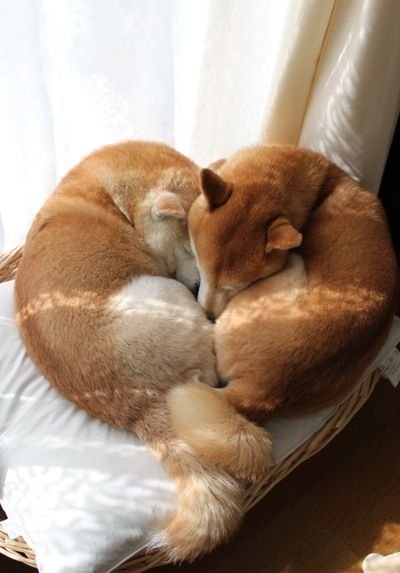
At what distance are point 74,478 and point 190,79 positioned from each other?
3.41 feet

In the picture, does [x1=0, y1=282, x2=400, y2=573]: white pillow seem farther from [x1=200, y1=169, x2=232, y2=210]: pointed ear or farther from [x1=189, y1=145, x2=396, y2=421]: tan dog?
[x1=200, y1=169, x2=232, y2=210]: pointed ear

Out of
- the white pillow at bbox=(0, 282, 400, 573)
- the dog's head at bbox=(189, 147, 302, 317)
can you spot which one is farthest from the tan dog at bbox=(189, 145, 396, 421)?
the white pillow at bbox=(0, 282, 400, 573)

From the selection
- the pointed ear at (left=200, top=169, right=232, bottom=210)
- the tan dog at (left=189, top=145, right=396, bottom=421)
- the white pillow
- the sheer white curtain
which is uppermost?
the sheer white curtain

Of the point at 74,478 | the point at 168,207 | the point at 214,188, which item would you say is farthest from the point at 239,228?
the point at 74,478

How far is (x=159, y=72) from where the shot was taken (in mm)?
1540

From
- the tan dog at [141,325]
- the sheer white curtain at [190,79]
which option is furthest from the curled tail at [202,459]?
the sheer white curtain at [190,79]

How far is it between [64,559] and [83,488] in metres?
0.13

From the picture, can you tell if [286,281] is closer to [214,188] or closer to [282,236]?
[282,236]

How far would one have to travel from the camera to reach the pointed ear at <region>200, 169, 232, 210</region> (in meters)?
1.17

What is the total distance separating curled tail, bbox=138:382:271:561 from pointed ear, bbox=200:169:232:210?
15.0 inches

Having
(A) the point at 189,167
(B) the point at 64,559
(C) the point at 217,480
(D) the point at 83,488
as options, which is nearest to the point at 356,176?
(A) the point at 189,167

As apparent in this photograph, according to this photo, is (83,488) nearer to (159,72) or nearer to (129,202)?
(129,202)

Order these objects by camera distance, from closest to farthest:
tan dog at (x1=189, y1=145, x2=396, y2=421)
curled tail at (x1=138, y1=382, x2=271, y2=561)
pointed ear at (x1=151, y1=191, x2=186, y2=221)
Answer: curled tail at (x1=138, y1=382, x2=271, y2=561) < tan dog at (x1=189, y1=145, x2=396, y2=421) < pointed ear at (x1=151, y1=191, x2=186, y2=221)

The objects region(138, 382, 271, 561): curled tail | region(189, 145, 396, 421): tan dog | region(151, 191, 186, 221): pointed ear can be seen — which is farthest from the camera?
region(151, 191, 186, 221): pointed ear
